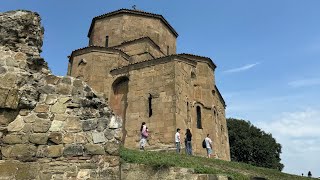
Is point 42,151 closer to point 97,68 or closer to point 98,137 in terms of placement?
point 98,137

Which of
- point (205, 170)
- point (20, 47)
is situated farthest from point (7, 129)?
point (205, 170)

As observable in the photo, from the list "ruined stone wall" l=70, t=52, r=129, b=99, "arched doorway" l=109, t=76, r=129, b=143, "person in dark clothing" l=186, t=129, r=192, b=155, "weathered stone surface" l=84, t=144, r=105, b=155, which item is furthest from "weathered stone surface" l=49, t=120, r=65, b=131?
"ruined stone wall" l=70, t=52, r=129, b=99

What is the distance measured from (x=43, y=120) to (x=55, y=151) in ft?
1.65

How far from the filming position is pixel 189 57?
18.8m

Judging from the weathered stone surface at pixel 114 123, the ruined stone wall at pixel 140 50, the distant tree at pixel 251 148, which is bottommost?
the weathered stone surface at pixel 114 123

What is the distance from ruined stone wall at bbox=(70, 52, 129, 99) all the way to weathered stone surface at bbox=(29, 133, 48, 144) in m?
13.6

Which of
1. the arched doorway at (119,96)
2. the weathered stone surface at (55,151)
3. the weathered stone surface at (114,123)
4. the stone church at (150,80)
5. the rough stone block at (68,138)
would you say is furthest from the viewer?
the arched doorway at (119,96)

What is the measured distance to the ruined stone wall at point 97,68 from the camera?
18.5m

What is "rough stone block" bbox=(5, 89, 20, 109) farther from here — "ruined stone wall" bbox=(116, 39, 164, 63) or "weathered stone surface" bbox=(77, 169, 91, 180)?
"ruined stone wall" bbox=(116, 39, 164, 63)

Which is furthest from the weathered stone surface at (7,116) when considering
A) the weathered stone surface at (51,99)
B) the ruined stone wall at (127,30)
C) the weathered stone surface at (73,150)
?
the ruined stone wall at (127,30)

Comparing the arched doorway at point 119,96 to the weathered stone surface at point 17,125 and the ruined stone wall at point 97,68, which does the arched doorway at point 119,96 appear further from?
the weathered stone surface at point 17,125

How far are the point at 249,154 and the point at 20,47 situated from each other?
29.7m

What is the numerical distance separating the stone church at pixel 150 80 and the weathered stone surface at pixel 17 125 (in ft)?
35.5

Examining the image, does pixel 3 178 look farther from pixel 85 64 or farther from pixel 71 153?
pixel 85 64
